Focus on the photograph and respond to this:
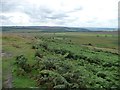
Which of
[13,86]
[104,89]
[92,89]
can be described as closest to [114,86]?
[104,89]

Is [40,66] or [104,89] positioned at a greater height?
[40,66]

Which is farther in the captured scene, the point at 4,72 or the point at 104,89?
the point at 4,72

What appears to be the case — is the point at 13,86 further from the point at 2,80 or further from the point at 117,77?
the point at 117,77

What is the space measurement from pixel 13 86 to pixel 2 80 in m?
1.25

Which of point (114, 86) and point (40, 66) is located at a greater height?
point (40, 66)

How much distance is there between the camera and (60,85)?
13.9m

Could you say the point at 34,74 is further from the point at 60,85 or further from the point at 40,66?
the point at 60,85

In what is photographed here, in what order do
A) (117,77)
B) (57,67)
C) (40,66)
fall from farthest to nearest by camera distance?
(117,77)
(40,66)
(57,67)

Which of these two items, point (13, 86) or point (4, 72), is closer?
point (13, 86)

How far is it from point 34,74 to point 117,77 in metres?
6.94

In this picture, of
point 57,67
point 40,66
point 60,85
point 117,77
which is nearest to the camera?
point 60,85

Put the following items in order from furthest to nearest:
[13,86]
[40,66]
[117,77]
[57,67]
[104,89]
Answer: [117,77] → [40,66] → [57,67] → [104,89] → [13,86]

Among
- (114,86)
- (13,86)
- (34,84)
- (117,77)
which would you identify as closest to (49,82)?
(34,84)

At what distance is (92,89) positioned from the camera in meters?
15.6
